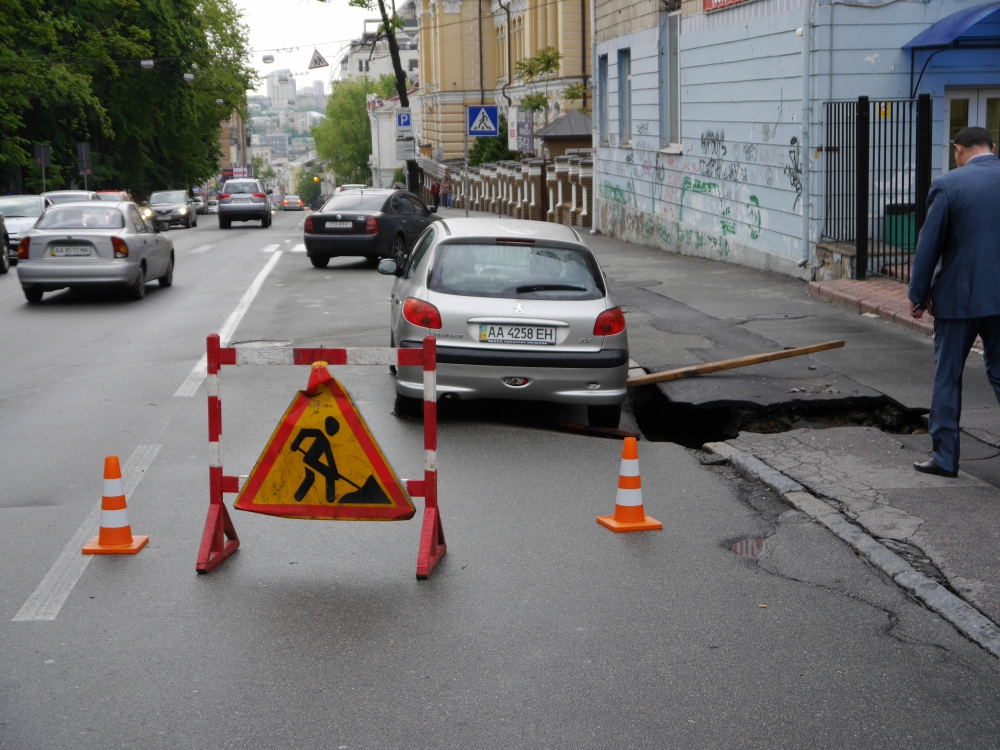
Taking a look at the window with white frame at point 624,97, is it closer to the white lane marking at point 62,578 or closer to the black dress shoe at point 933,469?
the black dress shoe at point 933,469

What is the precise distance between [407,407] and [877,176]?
821cm

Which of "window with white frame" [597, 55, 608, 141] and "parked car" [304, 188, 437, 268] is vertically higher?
"window with white frame" [597, 55, 608, 141]

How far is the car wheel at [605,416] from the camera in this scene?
9.05 meters

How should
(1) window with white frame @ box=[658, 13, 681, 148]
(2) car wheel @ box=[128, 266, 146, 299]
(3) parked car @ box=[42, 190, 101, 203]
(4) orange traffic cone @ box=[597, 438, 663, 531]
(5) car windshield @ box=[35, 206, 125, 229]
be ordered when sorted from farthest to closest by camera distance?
(3) parked car @ box=[42, 190, 101, 203] < (1) window with white frame @ box=[658, 13, 681, 148] < (5) car windshield @ box=[35, 206, 125, 229] < (2) car wheel @ box=[128, 266, 146, 299] < (4) orange traffic cone @ box=[597, 438, 663, 531]

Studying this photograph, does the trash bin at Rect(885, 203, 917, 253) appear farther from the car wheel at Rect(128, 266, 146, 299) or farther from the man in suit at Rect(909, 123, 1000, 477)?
the car wheel at Rect(128, 266, 146, 299)

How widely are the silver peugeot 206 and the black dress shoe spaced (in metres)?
2.27

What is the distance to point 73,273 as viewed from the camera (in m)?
17.2

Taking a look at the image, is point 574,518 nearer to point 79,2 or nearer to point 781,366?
point 781,366

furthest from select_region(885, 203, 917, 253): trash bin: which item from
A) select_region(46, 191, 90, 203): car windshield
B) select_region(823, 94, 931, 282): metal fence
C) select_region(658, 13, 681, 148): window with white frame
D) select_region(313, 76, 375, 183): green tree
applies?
select_region(313, 76, 375, 183): green tree

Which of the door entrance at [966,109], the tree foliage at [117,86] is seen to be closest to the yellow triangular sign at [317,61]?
the tree foliage at [117,86]

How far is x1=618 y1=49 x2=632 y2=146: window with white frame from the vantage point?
87.4 feet

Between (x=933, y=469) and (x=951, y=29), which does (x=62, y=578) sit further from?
(x=951, y=29)

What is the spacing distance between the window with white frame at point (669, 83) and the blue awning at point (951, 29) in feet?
25.1

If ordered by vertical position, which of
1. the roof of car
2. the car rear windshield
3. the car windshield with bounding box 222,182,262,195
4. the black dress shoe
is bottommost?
the black dress shoe
